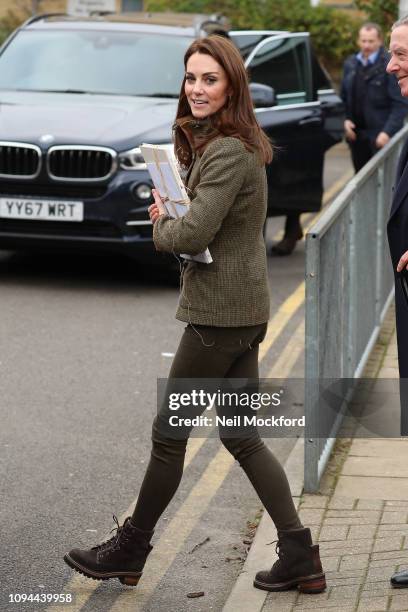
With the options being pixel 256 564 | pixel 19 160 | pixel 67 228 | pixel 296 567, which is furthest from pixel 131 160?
pixel 296 567

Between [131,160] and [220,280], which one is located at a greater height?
[220,280]

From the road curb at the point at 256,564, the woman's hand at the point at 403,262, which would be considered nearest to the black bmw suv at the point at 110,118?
the road curb at the point at 256,564

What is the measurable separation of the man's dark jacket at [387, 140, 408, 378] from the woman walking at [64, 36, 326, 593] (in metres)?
0.43

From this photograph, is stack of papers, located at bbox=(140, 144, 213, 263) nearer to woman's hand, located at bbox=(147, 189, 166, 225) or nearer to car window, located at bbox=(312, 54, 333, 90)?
woman's hand, located at bbox=(147, 189, 166, 225)

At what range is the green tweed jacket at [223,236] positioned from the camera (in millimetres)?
4465

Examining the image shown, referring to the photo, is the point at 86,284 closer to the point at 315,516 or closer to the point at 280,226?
the point at 280,226

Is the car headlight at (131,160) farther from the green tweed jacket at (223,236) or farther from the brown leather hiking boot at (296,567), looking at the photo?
the brown leather hiking boot at (296,567)

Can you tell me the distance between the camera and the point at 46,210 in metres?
10.1

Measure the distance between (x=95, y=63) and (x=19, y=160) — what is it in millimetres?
1702

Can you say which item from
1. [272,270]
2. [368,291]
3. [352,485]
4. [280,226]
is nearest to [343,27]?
[280,226]

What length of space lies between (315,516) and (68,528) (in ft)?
3.16

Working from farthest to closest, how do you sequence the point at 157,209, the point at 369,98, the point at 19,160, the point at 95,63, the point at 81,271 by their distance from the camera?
the point at 369,98, the point at 95,63, the point at 81,271, the point at 19,160, the point at 157,209

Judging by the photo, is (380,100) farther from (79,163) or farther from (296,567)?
(296,567)

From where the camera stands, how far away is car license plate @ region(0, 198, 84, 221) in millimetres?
10062
